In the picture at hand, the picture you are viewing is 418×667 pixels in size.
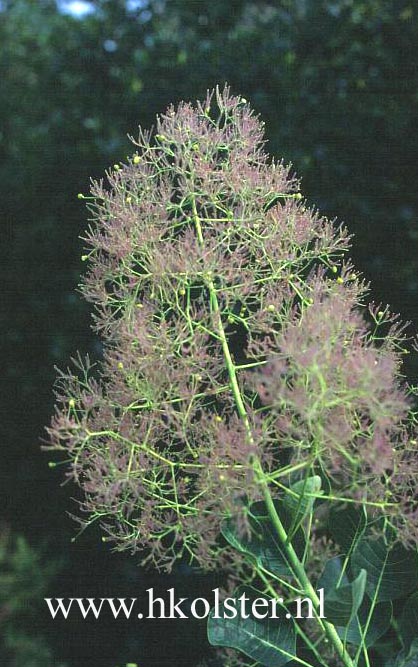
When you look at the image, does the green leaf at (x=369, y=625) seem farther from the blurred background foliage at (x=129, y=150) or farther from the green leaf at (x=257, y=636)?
the blurred background foliage at (x=129, y=150)

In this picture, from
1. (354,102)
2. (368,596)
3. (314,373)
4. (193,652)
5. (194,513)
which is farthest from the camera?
(354,102)

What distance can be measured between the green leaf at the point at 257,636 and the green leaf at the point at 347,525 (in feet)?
0.42

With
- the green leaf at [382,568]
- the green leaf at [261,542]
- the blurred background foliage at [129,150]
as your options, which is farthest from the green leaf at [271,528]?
the blurred background foliage at [129,150]

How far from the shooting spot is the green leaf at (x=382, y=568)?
122 cm

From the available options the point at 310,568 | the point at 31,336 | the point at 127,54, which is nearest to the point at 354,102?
the point at 127,54

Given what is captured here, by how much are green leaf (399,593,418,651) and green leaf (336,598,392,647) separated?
25 mm

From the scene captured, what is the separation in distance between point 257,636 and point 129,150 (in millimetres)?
2953

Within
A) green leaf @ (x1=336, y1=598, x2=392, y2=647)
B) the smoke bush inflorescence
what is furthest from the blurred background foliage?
the smoke bush inflorescence

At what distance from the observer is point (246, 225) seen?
1.19 m

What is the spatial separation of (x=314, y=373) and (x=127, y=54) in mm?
3467

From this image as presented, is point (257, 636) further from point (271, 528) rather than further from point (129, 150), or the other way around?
point (129, 150)

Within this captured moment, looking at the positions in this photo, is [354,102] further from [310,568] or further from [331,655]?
[331,655]

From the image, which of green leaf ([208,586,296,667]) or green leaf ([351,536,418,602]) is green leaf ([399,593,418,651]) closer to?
green leaf ([351,536,418,602])

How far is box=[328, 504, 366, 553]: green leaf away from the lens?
122 centimetres
